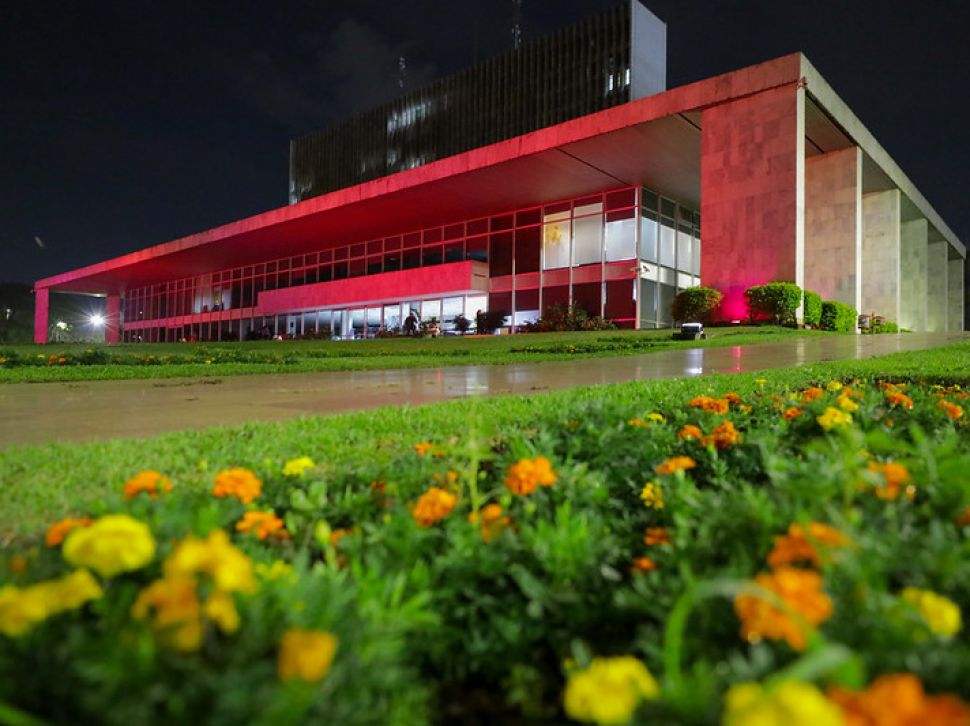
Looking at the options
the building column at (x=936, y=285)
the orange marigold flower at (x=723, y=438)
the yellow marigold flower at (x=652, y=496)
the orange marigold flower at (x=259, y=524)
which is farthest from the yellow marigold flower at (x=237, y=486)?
the building column at (x=936, y=285)

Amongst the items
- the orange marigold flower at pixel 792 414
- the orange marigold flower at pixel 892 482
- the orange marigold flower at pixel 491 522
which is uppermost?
the orange marigold flower at pixel 792 414

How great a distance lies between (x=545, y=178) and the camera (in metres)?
23.2

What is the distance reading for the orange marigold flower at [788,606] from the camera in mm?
941

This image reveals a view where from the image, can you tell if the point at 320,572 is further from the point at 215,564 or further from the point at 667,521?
the point at 667,521

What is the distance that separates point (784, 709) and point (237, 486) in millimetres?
1590

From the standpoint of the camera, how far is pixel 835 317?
19.1 metres

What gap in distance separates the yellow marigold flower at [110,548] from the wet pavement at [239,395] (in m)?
1.91

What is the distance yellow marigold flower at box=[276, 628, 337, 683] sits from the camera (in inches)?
32.4

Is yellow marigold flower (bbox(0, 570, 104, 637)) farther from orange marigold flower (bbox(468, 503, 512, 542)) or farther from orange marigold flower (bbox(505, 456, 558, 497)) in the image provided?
orange marigold flower (bbox(505, 456, 558, 497))

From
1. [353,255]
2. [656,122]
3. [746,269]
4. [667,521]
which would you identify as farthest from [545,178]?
[667,521]

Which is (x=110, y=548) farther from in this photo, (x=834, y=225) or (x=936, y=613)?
(x=834, y=225)

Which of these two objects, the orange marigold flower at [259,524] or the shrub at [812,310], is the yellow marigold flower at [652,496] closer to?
the orange marigold flower at [259,524]

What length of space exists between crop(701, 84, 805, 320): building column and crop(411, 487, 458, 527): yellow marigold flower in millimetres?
18373

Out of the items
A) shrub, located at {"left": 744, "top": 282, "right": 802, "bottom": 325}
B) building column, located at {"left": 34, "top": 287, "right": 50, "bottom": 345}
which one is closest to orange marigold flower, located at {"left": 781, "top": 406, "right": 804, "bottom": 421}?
shrub, located at {"left": 744, "top": 282, "right": 802, "bottom": 325}
